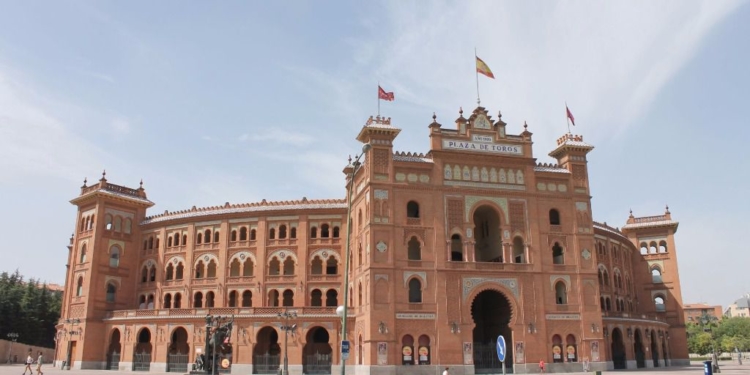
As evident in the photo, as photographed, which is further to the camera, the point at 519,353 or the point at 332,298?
the point at 332,298

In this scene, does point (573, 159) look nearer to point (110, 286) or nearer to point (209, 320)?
point (209, 320)

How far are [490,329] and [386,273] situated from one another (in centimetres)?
1258

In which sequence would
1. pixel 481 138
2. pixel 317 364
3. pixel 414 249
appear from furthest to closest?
pixel 317 364 < pixel 481 138 < pixel 414 249

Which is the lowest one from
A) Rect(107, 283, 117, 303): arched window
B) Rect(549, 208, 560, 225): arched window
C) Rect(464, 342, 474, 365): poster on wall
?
Rect(464, 342, 474, 365): poster on wall

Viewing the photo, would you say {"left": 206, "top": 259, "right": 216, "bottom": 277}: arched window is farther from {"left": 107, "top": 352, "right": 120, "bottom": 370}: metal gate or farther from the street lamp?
the street lamp

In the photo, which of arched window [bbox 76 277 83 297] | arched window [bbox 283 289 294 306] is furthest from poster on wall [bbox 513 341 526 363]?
arched window [bbox 76 277 83 297]

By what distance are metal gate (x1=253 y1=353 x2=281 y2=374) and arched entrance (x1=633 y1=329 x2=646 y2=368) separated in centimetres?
3310

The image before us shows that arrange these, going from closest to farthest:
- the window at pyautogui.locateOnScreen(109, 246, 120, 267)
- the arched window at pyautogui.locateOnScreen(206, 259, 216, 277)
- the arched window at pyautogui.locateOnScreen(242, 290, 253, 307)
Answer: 1. the arched window at pyautogui.locateOnScreen(242, 290, 253, 307)
2. the arched window at pyautogui.locateOnScreen(206, 259, 216, 277)
3. the window at pyautogui.locateOnScreen(109, 246, 120, 267)

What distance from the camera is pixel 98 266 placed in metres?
60.3

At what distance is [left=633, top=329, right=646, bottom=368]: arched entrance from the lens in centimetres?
5870

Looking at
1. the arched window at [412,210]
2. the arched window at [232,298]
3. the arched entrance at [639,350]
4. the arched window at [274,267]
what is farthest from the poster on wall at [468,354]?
the arched window at [232,298]

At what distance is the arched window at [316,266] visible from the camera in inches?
2282

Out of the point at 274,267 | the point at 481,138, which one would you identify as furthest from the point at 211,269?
the point at 481,138

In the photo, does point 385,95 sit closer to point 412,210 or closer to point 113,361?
point 412,210
